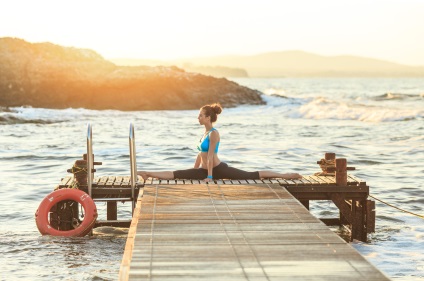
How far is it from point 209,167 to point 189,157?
15.0 m

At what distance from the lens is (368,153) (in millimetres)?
30172

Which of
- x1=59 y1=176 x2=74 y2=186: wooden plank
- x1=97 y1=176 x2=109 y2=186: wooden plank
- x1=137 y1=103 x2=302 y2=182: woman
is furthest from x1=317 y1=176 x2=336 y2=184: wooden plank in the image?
x1=59 y1=176 x2=74 y2=186: wooden plank

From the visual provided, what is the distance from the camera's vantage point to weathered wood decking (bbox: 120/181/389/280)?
24.7 ft

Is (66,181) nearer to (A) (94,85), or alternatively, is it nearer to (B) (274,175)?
(B) (274,175)

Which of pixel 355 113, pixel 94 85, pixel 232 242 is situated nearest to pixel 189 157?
pixel 232 242

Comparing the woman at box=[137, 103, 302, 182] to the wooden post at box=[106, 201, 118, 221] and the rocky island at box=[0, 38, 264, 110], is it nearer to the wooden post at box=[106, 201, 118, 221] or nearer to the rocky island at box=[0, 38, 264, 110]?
the wooden post at box=[106, 201, 118, 221]

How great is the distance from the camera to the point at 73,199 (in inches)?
509

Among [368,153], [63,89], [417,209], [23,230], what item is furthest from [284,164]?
[63,89]

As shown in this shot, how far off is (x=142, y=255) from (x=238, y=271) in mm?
1110

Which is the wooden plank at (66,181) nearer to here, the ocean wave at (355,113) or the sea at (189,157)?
the sea at (189,157)

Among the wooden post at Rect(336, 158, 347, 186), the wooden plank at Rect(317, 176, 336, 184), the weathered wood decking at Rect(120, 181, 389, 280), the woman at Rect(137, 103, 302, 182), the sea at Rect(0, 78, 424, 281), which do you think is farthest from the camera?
→ the wooden plank at Rect(317, 176, 336, 184)

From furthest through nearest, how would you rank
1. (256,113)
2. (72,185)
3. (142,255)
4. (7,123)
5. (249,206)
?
(256,113)
(7,123)
(72,185)
(249,206)
(142,255)

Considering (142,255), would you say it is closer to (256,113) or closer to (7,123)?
(7,123)

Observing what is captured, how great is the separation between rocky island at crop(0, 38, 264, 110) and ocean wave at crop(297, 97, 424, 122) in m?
10.9
